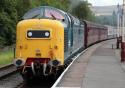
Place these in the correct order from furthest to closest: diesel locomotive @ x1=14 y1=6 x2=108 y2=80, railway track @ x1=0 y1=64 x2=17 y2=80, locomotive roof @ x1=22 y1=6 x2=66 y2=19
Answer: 1. railway track @ x1=0 y1=64 x2=17 y2=80
2. locomotive roof @ x1=22 y1=6 x2=66 y2=19
3. diesel locomotive @ x1=14 y1=6 x2=108 y2=80

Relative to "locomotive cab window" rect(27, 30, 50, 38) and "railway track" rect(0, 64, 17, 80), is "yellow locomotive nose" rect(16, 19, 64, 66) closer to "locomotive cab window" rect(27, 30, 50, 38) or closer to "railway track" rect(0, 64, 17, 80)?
"locomotive cab window" rect(27, 30, 50, 38)

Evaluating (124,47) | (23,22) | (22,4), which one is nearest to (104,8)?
(22,4)

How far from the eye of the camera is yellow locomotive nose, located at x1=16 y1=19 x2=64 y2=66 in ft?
61.5

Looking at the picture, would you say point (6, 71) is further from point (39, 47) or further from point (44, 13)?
point (39, 47)

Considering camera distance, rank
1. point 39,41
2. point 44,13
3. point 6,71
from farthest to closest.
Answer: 1. point 6,71
2. point 44,13
3. point 39,41

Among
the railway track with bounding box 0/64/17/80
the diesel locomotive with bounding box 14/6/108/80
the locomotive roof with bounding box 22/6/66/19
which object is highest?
the locomotive roof with bounding box 22/6/66/19

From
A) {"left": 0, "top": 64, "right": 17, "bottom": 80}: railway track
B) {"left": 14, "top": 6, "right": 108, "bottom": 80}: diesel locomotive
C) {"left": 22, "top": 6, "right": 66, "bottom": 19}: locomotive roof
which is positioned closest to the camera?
{"left": 14, "top": 6, "right": 108, "bottom": 80}: diesel locomotive

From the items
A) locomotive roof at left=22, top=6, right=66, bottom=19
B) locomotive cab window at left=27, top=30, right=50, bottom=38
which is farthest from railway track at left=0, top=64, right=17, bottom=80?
locomotive cab window at left=27, top=30, right=50, bottom=38

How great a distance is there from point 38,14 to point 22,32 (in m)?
1.65

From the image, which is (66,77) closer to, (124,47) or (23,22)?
(23,22)

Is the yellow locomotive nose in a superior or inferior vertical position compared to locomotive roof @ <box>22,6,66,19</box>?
inferior

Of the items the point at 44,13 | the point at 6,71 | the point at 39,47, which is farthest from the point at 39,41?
the point at 6,71

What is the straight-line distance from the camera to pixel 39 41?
18.8 m

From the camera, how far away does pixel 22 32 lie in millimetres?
18797
